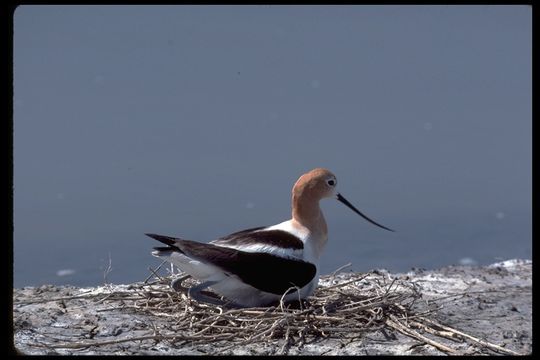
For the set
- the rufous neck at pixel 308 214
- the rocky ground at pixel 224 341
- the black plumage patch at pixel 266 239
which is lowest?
the rocky ground at pixel 224 341

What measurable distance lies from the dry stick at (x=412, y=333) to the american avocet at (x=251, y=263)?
0.68 m

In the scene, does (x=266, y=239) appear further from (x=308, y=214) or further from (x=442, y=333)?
(x=442, y=333)

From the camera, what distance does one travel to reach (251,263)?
703cm

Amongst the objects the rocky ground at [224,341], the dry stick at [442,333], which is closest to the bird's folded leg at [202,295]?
the rocky ground at [224,341]

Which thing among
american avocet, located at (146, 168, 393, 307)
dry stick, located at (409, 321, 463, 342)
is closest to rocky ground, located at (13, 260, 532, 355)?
dry stick, located at (409, 321, 463, 342)

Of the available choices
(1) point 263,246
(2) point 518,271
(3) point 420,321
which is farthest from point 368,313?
(2) point 518,271

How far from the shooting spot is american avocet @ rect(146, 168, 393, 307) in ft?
23.1

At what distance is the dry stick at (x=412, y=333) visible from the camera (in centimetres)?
650

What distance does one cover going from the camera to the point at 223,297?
7410 millimetres

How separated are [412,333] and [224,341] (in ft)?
4.38

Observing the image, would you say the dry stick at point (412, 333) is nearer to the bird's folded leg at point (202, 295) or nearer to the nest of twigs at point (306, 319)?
the nest of twigs at point (306, 319)

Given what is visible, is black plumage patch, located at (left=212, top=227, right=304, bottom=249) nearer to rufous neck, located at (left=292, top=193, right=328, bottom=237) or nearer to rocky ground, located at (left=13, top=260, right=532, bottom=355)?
rufous neck, located at (left=292, top=193, right=328, bottom=237)

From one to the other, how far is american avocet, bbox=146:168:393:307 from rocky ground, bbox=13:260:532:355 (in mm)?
336

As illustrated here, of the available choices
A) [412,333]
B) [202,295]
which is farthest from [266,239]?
[412,333]
